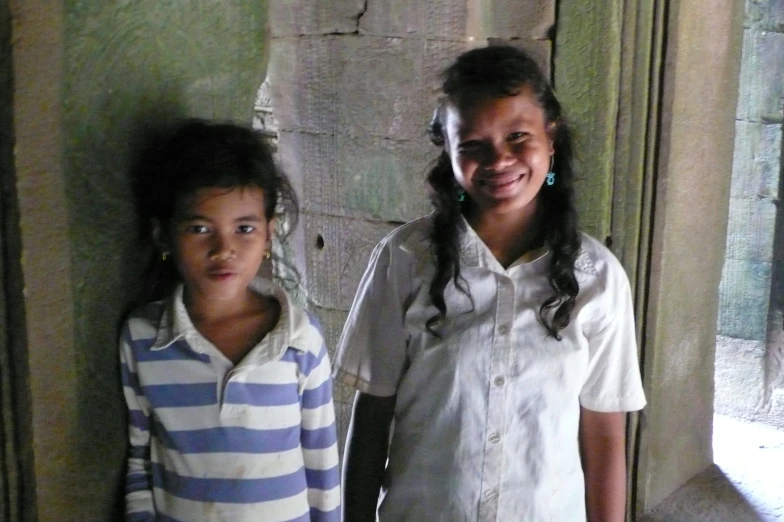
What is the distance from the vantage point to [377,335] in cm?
146

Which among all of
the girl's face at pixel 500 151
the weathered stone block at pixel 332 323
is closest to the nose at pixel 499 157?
the girl's face at pixel 500 151

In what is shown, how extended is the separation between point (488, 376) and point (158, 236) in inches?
23.0

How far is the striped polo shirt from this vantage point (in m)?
1.16

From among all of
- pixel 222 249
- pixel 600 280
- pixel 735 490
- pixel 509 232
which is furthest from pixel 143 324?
pixel 735 490

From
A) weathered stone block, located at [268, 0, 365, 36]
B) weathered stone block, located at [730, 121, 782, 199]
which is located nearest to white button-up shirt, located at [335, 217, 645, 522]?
weathered stone block, located at [268, 0, 365, 36]

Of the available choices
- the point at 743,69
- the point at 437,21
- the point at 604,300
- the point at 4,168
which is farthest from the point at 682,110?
the point at 4,168

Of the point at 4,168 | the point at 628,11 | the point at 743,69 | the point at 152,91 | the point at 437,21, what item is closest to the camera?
the point at 4,168

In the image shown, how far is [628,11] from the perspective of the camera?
2.25 m

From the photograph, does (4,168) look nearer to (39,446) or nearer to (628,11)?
(39,446)

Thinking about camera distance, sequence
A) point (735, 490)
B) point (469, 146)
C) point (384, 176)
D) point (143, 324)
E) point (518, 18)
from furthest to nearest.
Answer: point (735, 490)
point (384, 176)
point (518, 18)
point (469, 146)
point (143, 324)

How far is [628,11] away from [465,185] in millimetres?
1145

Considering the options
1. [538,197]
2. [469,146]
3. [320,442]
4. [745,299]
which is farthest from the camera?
[745,299]

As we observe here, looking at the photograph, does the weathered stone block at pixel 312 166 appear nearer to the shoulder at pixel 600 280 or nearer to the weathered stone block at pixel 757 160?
the shoulder at pixel 600 280

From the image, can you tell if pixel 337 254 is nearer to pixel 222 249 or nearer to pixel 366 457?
pixel 366 457
